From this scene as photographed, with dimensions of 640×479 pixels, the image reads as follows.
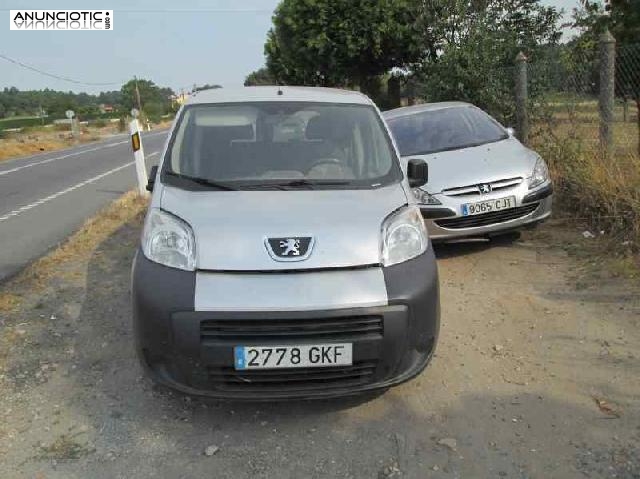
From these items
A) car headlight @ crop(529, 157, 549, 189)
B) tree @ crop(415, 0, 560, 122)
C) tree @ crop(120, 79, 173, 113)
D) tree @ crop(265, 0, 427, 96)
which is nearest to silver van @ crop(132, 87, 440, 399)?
car headlight @ crop(529, 157, 549, 189)

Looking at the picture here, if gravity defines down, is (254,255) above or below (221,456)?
above

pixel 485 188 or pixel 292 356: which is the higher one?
pixel 485 188

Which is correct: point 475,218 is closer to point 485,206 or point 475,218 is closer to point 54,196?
point 485,206

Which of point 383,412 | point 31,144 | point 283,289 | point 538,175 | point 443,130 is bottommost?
point 383,412

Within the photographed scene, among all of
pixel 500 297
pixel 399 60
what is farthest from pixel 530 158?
pixel 399 60

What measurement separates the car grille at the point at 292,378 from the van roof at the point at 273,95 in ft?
6.86

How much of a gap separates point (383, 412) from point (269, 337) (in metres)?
0.85

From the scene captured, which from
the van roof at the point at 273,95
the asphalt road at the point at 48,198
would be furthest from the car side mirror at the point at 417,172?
the asphalt road at the point at 48,198

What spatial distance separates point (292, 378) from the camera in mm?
3098

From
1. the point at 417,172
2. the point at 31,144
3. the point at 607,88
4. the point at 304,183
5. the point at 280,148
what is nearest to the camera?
the point at 304,183

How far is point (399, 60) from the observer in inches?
854

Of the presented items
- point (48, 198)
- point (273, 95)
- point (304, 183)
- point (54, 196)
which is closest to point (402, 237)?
point (304, 183)

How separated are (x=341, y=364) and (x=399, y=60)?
2002 cm

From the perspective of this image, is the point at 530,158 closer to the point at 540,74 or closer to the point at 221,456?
the point at 540,74
